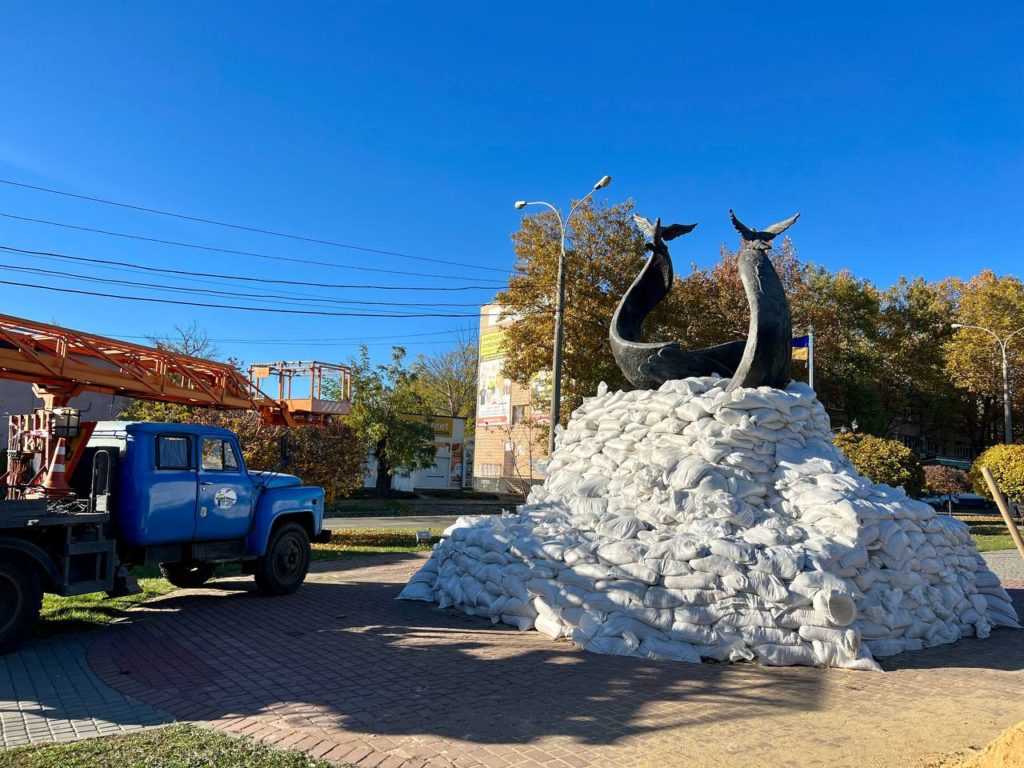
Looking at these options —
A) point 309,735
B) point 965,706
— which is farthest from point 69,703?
point 965,706

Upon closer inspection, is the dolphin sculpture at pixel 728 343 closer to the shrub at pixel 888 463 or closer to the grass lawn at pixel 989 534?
the grass lawn at pixel 989 534

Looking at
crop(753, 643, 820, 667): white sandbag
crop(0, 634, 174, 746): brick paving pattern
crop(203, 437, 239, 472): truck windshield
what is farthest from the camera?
crop(203, 437, 239, 472): truck windshield

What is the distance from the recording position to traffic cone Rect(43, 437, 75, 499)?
7539mm

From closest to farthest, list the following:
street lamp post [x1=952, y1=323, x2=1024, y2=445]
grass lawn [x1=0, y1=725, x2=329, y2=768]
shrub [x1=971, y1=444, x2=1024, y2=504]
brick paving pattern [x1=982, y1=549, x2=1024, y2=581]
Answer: grass lawn [x1=0, y1=725, x2=329, y2=768] < brick paving pattern [x1=982, y1=549, x2=1024, y2=581] < shrub [x1=971, y1=444, x2=1024, y2=504] < street lamp post [x1=952, y1=323, x2=1024, y2=445]

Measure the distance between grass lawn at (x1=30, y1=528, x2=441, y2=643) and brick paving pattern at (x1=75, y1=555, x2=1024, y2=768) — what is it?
1.92ft

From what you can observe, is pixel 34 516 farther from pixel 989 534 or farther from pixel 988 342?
pixel 988 342

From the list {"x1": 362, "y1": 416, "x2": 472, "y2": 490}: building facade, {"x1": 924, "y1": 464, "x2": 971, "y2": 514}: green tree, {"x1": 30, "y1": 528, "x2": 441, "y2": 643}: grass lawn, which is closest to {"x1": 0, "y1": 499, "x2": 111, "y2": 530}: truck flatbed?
{"x1": 30, "y1": 528, "x2": 441, "y2": 643}: grass lawn

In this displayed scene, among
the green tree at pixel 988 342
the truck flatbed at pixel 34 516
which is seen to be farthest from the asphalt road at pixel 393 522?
the green tree at pixel 988 342

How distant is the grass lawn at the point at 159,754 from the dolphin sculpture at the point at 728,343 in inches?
291

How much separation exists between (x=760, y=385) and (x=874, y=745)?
5.68 metres

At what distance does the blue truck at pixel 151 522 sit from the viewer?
671 cm

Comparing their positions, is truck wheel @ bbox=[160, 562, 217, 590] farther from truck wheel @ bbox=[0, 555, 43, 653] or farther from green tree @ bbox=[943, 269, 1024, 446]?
green tree @ bbox=[943, 269, 1024, 446]

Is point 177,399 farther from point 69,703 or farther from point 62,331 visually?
point 69,703

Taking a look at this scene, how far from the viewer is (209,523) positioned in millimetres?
8797
